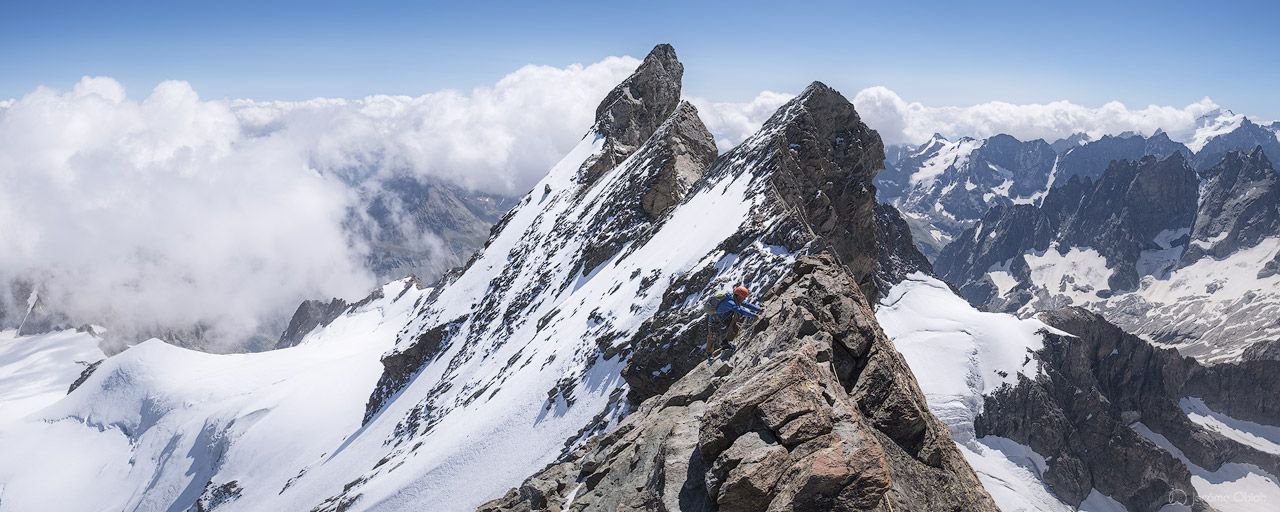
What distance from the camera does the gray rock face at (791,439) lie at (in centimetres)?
1259

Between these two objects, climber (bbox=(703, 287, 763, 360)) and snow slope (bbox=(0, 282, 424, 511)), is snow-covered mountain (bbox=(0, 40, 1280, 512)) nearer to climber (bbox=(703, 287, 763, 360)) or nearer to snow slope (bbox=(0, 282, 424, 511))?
snow slope (bbox=(0, 282, 424, 511))

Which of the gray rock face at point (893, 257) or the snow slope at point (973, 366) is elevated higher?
the gray rock face at point (893, 257)

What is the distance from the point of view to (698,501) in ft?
46.4

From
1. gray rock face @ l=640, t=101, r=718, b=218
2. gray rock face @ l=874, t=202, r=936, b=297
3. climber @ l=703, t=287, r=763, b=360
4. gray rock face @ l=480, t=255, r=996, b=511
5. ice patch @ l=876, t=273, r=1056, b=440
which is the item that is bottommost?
gray rock face @ l=480, t=255, r=996, b=511

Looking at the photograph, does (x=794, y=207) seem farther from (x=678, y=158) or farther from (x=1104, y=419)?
(x=1104, y=419)

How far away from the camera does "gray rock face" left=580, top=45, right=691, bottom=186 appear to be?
333ft

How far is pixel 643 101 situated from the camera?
103m

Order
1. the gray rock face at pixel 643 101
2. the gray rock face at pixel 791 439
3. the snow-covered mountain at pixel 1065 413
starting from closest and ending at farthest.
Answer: the gray rock face at pixel 791 439
the gray rock face at pixel 643 101
the snow-covered mountain at pixel 1065 413

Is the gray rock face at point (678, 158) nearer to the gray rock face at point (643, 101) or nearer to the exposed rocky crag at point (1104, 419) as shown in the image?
the gray rock face at point (643, 101)

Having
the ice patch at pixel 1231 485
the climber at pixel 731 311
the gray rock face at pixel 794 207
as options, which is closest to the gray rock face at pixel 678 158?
the gray rock face at pixel 794 207

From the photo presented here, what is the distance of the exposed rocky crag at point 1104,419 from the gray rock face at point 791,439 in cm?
10724

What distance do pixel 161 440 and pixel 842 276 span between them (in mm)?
118657

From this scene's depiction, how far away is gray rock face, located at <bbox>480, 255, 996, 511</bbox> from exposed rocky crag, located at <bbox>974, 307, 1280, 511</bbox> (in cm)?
10724

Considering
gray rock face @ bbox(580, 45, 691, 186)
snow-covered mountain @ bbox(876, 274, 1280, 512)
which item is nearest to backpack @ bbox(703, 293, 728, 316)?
gray rock face @ bbox(580, 45, 691, 186)
